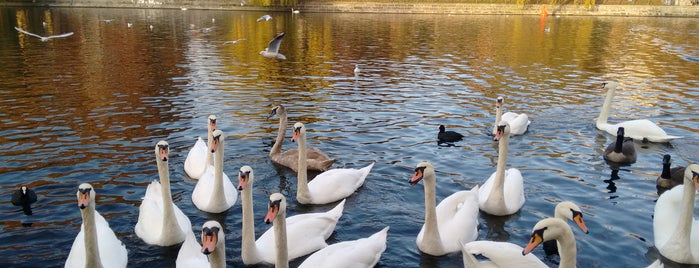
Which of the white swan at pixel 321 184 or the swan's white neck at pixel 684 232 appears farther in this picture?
the white swan at pixel 321 184

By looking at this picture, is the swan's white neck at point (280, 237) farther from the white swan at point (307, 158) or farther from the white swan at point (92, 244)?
the white swan at point (307, 158)

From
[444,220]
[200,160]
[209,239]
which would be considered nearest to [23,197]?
[200,160]

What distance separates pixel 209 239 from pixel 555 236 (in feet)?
11.3

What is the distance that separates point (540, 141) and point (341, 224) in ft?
23.0

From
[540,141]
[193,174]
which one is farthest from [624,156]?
[193,174]

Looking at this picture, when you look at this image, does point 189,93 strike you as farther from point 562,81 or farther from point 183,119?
point 562,81

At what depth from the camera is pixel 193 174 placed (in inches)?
426

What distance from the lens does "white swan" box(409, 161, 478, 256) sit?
7.46 m

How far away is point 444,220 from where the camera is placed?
8.13 meters

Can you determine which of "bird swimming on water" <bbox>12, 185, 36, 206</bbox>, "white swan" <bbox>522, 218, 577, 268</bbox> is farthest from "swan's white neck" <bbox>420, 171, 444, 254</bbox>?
"bird swimming on water" <bbox>12, 185, 36, 206</bbox>

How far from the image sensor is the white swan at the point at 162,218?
7.65m

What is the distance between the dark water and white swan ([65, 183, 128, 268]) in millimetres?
411

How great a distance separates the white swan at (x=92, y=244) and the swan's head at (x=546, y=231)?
4768 mm

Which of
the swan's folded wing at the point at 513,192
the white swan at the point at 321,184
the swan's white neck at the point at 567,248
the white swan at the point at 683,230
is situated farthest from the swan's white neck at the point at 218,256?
the white swan at the point at 683,230
